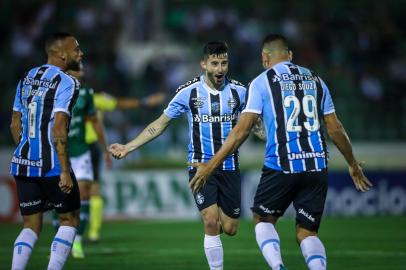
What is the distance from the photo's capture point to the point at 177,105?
10.7m

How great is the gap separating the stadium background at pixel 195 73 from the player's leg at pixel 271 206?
22.9ft

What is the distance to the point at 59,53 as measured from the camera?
9797 mm

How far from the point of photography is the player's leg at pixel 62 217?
9.59m

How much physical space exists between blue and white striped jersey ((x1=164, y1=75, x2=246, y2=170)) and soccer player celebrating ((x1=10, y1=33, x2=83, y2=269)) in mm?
1440

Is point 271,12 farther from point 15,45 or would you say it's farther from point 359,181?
point 359,181

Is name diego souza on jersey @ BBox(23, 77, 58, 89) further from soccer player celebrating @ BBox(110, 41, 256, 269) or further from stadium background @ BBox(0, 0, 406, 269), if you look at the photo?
stadium background @ BBox(0, 0, 406, 269)

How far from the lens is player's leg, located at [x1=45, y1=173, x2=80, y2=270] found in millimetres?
9594

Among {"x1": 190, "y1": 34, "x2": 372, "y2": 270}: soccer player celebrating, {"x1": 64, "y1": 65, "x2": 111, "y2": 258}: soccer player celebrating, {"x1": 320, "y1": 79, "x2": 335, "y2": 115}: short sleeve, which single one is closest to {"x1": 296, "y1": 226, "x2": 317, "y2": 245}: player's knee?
{"x1": 190, "y1": 34, "x2": 372, "y2": 270}: soccer player celebrating

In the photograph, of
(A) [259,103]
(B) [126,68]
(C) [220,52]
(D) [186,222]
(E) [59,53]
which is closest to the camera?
(A) [259,103]

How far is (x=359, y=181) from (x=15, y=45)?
53.8 feet

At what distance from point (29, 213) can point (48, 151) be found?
676 millimetres

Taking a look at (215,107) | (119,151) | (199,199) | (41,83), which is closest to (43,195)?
(119,151)

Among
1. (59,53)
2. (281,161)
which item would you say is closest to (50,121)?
(59,53)

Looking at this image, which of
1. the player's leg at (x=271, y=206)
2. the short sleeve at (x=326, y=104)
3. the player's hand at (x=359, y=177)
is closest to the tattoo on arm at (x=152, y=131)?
the player's leg at (x=271, y=206)
